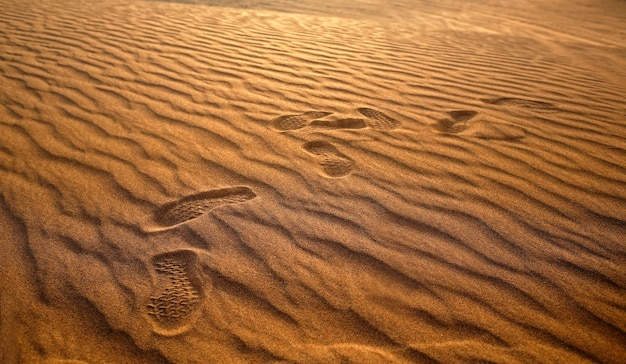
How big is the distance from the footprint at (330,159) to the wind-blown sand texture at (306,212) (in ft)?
0.04

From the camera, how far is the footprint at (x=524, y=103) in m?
3.00

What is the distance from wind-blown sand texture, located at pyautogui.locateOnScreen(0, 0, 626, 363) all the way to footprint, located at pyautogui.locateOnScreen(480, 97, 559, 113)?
4 cm

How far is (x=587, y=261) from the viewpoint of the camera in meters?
1.65

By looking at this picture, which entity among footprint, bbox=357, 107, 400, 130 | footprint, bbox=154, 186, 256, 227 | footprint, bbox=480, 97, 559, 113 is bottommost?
footprint, bbox=154, 186, 256, 227

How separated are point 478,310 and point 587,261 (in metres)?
0.54

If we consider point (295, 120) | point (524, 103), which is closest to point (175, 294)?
point (295, 120)

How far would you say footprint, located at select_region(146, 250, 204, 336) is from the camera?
1.44 metres

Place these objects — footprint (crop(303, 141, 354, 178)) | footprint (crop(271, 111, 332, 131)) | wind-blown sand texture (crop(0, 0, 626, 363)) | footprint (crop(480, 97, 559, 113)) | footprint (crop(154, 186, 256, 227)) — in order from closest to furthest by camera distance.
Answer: wind-blown sand texture (crop(0, 0, 626, 363)) → footprint (crop(154, 186, 256, 227)) → footprint (crop(303, 141, 354, 178)) → footprint (crop(271, 111, 332, 131)) → footprint (crop(480, 97, 559, 113))

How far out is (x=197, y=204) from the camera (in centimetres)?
197

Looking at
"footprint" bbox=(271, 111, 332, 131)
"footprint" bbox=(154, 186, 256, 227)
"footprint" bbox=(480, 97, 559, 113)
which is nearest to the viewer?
"footprint" bbox=(154, 186, 256, 227)

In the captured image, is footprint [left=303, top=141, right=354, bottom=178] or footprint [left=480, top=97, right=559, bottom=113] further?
footprint [left=480, top=97, right=559, bottom=113]

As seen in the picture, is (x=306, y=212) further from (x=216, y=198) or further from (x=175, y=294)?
(x=175, y=294)

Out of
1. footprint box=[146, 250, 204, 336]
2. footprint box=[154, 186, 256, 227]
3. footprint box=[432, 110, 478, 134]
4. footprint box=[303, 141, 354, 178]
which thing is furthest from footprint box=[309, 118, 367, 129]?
footprint box=[146, 250, 204, 336]

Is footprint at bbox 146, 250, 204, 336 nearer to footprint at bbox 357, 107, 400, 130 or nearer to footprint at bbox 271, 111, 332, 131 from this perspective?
footprint at bbox 271, 111, 332, 131
